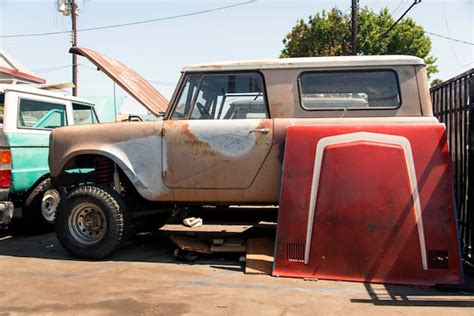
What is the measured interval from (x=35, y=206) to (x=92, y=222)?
1.82 metres

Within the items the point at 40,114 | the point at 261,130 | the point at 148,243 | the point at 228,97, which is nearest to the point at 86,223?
the point at 148,243

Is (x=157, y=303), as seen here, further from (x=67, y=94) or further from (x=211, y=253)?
(x=67, y=94)

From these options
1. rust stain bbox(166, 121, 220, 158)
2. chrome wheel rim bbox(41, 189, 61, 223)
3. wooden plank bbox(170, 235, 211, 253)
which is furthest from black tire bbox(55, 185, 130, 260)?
chrome wheel rim bbox(41, 189, 61, 223)

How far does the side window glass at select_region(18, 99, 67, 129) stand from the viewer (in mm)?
6845

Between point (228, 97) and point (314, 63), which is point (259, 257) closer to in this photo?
point (228, 97)

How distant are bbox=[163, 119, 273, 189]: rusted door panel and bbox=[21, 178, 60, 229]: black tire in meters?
2.67

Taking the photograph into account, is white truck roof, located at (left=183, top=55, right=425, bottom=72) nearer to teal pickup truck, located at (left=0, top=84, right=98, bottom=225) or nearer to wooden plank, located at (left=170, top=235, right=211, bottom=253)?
wooden plank, located at (left=170, top=235, right=211, bottom=253)

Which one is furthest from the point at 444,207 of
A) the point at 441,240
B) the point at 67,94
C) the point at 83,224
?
the point at 67,94

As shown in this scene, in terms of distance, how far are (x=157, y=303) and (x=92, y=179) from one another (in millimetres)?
2337

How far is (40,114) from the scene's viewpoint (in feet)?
23.8

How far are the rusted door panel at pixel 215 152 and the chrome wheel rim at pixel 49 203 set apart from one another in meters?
2.78

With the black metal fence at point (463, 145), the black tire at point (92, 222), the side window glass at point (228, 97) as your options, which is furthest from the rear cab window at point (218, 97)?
the black metal fence at point (463, 145)

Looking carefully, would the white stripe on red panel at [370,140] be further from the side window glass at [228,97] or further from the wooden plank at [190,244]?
the wooden plank at [190,244]

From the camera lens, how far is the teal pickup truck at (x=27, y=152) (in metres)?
6.10
